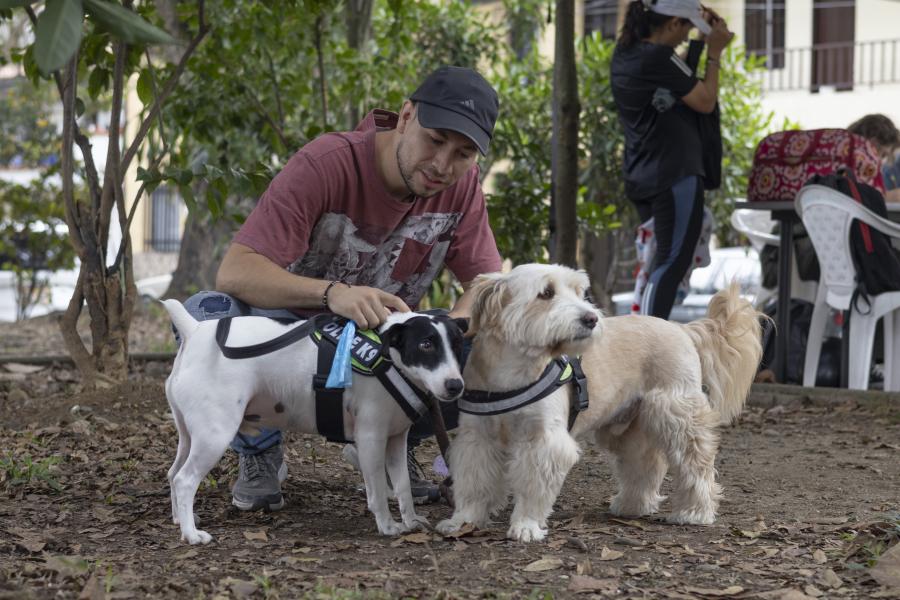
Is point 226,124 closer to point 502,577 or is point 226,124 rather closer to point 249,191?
point 249,191

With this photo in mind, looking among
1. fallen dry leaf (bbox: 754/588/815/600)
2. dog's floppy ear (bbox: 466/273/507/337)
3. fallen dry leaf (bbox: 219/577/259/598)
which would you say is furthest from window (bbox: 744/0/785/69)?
fallen dry leaf (bbox: 219/577/259/598)

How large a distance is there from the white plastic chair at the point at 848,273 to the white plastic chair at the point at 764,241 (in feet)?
1.53

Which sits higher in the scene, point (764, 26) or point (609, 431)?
point (764, 26)

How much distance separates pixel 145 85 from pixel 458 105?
2.97 m

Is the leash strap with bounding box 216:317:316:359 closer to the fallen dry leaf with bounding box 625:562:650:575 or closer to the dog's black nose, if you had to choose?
the dog's black nose

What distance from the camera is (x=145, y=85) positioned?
6.00 meters

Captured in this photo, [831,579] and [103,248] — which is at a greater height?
[103,248]

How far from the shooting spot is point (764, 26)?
67.0ft

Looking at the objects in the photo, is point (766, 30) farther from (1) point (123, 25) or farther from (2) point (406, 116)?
(1) point (123, 25)

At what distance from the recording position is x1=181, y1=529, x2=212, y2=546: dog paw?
135 inches

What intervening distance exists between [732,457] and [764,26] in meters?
16.8

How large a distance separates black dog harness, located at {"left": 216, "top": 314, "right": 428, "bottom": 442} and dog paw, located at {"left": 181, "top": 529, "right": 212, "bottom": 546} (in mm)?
480

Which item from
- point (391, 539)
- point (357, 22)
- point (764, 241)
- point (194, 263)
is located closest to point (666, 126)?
point (764, 241)

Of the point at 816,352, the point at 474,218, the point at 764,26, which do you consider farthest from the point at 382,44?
the point at 764,26
